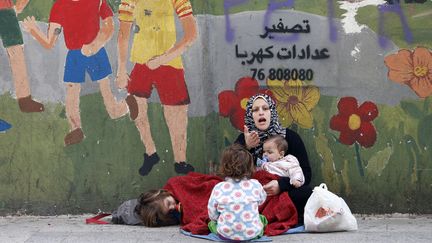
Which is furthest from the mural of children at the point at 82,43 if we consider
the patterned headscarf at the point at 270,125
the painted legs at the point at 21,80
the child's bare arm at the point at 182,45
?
the patterned headscarf at the point at 270,125

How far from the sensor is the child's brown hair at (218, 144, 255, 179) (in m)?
6.29

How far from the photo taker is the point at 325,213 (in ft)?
21.6

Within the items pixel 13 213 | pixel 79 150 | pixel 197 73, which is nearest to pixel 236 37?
pixel 197 73

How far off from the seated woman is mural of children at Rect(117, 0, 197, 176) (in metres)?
0.57

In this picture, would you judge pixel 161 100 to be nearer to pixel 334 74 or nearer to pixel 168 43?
pixel 168 43

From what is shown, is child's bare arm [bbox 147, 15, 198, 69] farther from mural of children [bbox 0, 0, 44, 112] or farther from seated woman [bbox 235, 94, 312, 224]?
mural of children [bbox 0, 0, 44, 112]

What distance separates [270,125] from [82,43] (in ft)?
5.72

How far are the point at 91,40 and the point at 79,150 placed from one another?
940 mm

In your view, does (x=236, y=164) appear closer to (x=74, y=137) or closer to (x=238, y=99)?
(x=238, y=99)

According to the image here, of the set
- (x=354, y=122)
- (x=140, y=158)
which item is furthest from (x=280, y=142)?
(x=140, y=158)

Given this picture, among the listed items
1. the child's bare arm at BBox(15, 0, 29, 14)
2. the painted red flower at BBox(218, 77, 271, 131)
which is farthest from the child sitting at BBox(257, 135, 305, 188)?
the child's bare arm at BBox(15, 0, 29, 14)

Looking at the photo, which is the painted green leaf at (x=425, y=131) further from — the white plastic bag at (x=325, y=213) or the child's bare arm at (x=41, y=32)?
the child's bare arm at (x=41, y=32)

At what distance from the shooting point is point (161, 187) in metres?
7.36

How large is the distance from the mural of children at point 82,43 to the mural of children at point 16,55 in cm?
13
